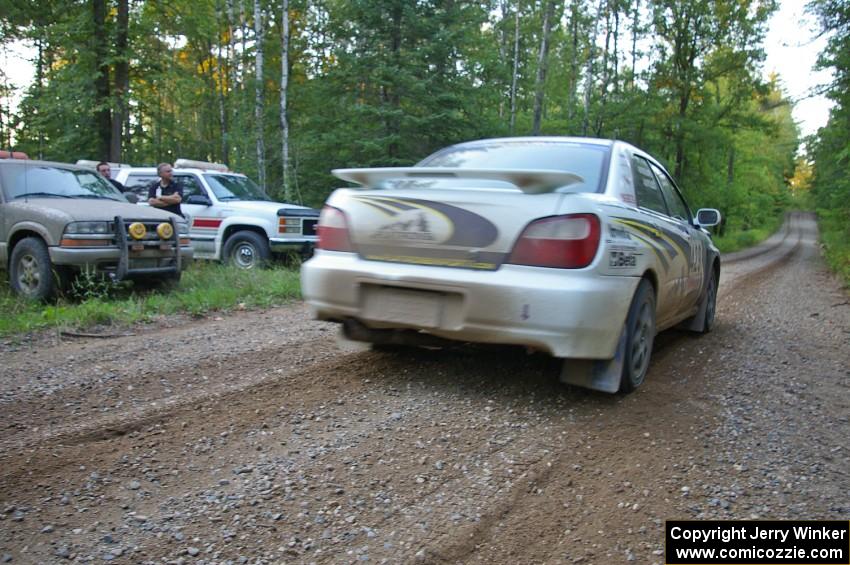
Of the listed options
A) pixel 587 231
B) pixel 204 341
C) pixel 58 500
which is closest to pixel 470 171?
pixel 587 231

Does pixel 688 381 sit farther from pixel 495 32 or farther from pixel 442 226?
pixel 495 32

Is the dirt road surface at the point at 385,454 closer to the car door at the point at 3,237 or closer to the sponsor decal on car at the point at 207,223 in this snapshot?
the car door at the point at 3,237

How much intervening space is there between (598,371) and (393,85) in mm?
13348

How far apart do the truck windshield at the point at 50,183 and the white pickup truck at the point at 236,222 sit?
200 centimetres

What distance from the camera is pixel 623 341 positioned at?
3.54 m

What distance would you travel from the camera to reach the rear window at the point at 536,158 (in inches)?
Answer: 153

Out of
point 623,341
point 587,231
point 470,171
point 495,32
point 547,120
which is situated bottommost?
point 623,341

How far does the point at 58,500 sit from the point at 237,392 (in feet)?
4.49

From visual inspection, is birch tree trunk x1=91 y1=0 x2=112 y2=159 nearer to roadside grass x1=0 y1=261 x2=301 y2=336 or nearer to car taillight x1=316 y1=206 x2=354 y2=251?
roadside grass x1=0 y1=261 x2=301 y2=336

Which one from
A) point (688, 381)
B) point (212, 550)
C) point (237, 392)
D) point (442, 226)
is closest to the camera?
point (212, 550)

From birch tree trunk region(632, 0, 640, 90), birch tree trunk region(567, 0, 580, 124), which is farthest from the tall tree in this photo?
birch tree trunk region(632, 0, 640, 90)

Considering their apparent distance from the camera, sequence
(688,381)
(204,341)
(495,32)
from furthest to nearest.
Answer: (495,32) < (204,341) < (688,381)

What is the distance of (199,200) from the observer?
1048 centimetres

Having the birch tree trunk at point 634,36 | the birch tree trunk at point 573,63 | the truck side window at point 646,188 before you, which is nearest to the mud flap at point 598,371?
the truck side window at point 646,188
